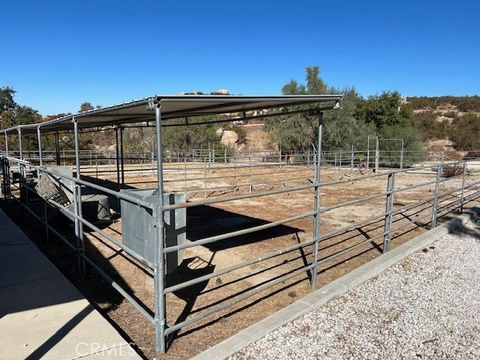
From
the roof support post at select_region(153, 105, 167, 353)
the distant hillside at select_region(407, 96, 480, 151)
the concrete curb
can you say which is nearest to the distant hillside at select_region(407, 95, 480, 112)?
the distant hillside at select_region(407, 96, 480, 151)

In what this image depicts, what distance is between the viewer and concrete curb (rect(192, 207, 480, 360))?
2.74 metres

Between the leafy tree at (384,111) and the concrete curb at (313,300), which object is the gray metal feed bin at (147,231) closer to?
the concrete curb at (313,300)

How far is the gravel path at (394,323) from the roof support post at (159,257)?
57cm

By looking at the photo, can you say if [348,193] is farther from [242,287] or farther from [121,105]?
[121,105]

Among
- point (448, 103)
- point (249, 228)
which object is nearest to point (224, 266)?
point (249, 228)

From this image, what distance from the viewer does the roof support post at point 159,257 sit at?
A: 8.27 feet

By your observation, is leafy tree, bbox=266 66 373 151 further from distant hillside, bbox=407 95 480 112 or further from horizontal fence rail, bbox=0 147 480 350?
distant hillside, bbox=407 95 480 112

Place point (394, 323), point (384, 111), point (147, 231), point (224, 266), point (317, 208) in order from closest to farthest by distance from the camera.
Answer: point (147, 231) < point (394, 323) < point (317, 208) < point (224, 266) < point (384, 111)

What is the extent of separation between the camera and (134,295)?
3.89m

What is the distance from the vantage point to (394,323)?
3297 mm

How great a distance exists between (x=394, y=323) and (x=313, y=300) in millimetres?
722

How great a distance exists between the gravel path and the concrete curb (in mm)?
57

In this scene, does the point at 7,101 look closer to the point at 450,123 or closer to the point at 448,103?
the point at 450,123

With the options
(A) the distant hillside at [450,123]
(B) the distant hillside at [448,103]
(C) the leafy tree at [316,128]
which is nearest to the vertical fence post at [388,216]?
(C) the leafy tree at [316,128]
